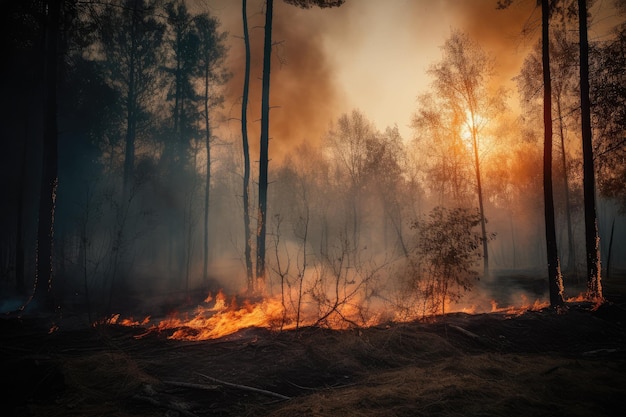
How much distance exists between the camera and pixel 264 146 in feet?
45.7

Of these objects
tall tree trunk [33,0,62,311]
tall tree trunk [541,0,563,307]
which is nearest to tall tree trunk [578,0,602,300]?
tall tree trunk [541,0,563,307]

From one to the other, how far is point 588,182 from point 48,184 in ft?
63.6

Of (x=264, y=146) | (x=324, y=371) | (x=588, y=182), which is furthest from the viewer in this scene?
(x=264, y=146)

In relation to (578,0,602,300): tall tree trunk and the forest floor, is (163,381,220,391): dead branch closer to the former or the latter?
the forest floor

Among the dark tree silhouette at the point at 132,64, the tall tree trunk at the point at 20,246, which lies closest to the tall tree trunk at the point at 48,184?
the tall tree trunk at the point at 20,246

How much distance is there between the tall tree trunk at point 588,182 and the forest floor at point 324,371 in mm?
3738

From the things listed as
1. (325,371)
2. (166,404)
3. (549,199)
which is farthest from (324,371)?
(549,199)

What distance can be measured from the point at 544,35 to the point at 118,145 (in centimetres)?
2559

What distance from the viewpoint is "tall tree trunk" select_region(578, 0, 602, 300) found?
35.2 feet

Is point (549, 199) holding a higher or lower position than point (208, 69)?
lower

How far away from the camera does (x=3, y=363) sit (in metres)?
4.45

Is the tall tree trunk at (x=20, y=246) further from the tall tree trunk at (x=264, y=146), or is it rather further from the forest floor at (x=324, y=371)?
the tall tree trunk at (x=264, y=146)

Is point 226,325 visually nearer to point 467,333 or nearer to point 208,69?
point 467,333

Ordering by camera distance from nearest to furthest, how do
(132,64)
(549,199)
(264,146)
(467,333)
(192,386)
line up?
(192,386) → (467,333) → (549,199) → (264,146) → (132,64)
